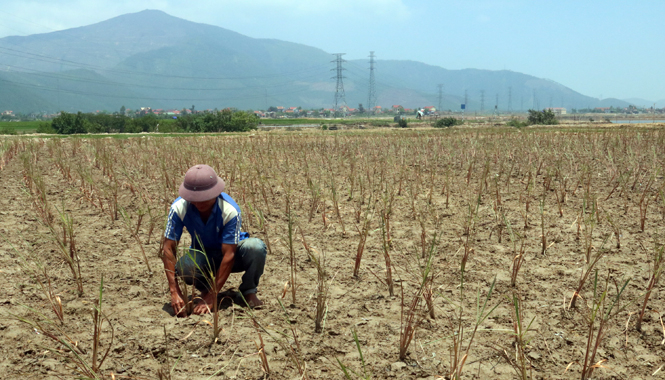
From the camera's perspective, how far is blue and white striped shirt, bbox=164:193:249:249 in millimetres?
3324

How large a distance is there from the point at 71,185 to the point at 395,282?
21.2 ft

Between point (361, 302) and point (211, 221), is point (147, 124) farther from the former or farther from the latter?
point (361, 302)

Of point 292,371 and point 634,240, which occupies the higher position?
point 634,240

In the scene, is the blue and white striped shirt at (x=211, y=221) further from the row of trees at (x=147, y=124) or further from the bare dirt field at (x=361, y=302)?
the row of trees at (x=147, y=124)

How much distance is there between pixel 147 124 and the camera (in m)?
40.2

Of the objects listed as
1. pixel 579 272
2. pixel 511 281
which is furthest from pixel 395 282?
pixel 579 272

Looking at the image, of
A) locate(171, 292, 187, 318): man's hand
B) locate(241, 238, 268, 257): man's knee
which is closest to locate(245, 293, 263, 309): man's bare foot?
locate(241, 238, 268, 257): man's knee

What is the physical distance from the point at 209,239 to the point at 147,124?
4029cm

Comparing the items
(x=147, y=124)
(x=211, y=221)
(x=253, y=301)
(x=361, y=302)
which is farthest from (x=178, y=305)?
(x=147, y=124)

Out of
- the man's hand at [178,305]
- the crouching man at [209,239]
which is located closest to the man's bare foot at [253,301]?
the crouching man at [209,239]

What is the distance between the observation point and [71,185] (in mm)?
7738

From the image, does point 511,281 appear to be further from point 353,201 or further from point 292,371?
point 353,201

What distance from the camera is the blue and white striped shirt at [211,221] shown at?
3324 mm

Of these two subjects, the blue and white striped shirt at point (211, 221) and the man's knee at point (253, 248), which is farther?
the man's knee at point (253, 248)
